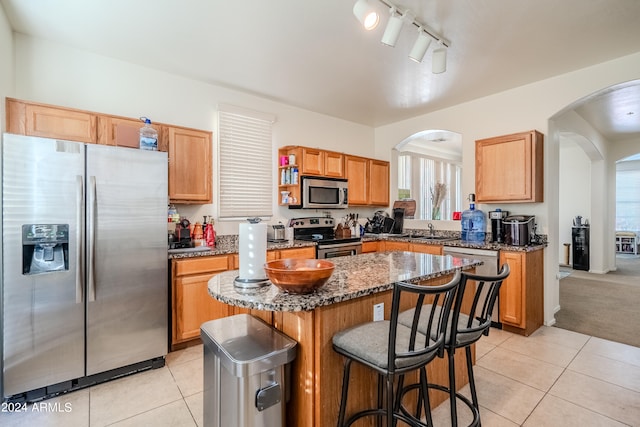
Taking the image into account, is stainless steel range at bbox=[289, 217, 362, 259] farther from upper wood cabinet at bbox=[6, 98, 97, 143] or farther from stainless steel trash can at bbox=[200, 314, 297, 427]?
upper wood cabinet at bbox=[6, 98, 97, 143]

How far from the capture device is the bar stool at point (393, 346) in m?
1.21

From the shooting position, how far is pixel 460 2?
2143 mm

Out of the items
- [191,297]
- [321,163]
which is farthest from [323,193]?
[191,297]

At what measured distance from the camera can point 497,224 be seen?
11.8 ft

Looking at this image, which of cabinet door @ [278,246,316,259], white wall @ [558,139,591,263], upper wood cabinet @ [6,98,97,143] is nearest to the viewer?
upper wood cabinet @ [6,98,97,143]

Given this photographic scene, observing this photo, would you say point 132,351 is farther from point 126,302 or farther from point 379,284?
point 379,284

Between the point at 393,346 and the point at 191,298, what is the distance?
2199mm

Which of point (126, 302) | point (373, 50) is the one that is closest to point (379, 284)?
point (126, 302)

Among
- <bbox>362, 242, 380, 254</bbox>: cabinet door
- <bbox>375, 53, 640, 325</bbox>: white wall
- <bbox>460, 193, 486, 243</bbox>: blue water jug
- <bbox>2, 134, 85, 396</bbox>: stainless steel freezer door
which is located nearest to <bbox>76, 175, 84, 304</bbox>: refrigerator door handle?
<bbox>2, 134, 85, 396</bbox>: stainless steel freezer door

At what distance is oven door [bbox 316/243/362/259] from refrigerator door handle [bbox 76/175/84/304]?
2274mm

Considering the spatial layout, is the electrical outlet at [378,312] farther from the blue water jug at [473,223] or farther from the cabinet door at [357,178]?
the cabinet door at [357,178]

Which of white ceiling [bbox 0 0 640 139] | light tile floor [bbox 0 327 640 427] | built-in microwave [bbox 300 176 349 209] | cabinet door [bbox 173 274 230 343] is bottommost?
light tile floor [bbox 0 327 640 427]

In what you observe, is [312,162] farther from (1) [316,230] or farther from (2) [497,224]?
(2) [497,224]

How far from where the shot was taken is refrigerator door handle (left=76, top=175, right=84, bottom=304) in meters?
2.18
